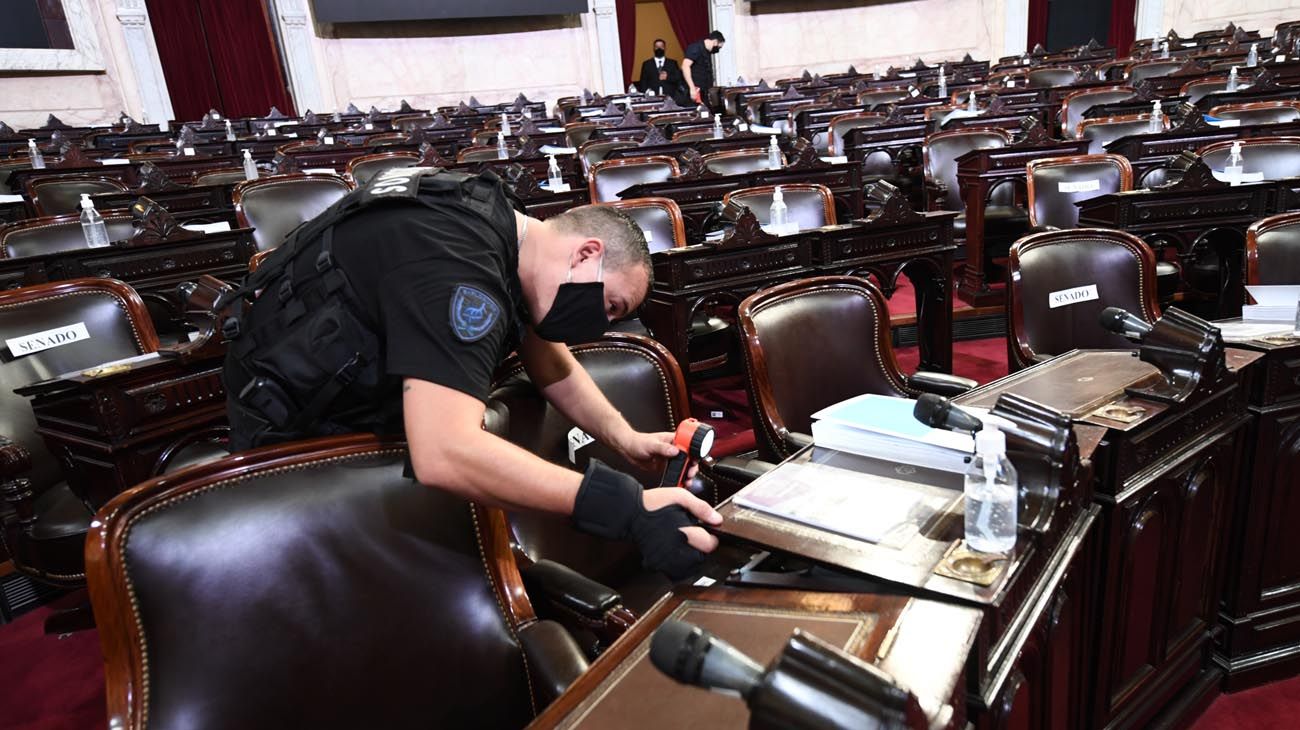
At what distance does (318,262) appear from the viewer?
1.10m

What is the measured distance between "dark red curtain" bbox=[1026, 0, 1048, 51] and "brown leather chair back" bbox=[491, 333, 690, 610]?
13091 millimetres

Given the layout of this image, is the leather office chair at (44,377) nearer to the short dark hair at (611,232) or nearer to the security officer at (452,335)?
the security officer at (452,335)

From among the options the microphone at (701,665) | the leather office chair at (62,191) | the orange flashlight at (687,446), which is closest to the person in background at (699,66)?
the leather office chair at (62,191)

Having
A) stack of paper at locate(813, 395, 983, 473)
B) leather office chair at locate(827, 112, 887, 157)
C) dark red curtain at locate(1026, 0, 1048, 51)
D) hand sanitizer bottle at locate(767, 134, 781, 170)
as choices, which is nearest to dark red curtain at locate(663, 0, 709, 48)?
dark red curtain at locate(1026, 0, 1048, 51)

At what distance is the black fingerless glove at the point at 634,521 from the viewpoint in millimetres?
895

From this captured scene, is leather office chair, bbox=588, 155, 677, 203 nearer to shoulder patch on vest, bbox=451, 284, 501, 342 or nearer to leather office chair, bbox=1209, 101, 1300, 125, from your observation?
shoulder patch on vest, bbox=451, 284, 501, 342

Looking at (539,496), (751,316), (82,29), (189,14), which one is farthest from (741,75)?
(539,496)

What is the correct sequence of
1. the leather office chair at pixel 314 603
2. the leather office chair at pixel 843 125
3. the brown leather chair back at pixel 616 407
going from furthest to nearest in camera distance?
1. the leather office chair at pixel 843 125
2. the brown leather chair back at pixel 616 407
3. the leather office chair at pixel 314 603

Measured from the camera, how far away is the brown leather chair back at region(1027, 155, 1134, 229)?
10.6ft

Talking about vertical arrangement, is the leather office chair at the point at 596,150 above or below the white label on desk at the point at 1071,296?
above

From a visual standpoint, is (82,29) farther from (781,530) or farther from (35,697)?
(781,530)

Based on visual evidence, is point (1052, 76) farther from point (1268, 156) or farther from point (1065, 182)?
point (1065, 182)

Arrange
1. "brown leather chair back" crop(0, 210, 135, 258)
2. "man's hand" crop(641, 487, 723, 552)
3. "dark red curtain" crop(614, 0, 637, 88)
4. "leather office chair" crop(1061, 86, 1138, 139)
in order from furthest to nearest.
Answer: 1. "dark red curtain" crop(614, 0, 637, 88)
2. "leather office chair" crop(1061, 86, 1138, 139)
3. "brown leather chair back" crop(0, 210, 135, 258)
4. "man's hand" crop(641, 487, 723, 552)

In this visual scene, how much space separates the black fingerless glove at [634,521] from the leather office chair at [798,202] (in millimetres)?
2299
